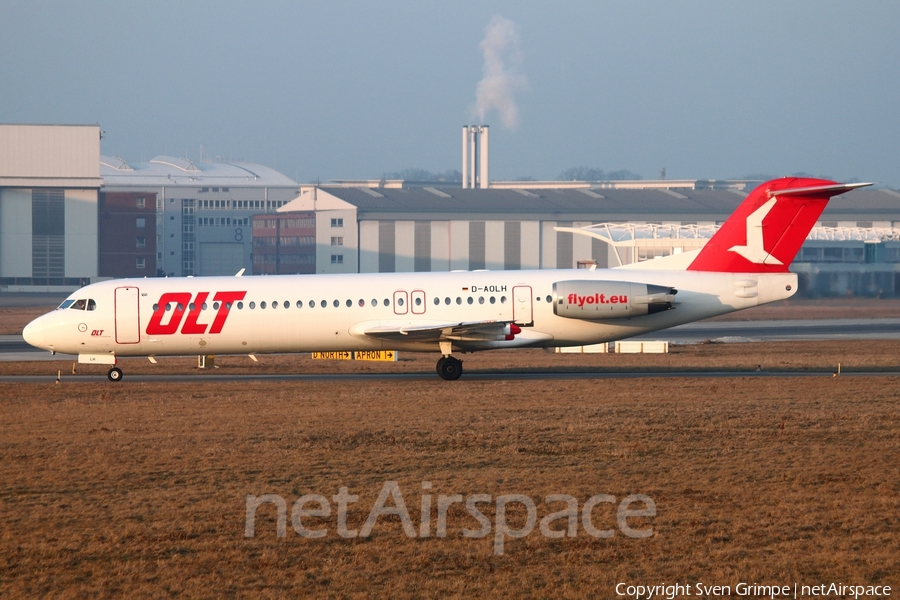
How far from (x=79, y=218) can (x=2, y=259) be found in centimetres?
881

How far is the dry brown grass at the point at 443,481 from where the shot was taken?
10.1 m

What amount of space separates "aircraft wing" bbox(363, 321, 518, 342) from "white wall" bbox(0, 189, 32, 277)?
82.7m

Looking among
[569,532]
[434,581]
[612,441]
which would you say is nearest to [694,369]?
[612,441]

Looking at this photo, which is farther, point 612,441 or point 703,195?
point 703,195

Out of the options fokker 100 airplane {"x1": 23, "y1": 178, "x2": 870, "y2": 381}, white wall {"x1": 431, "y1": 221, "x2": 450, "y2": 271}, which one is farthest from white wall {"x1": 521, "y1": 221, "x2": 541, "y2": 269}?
fokker 100 airplane {"x1": 23, "y1": 178, "x2": 870, "y2": 381}

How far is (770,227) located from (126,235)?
9746cm

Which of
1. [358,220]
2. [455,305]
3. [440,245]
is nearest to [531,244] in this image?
[440,245]

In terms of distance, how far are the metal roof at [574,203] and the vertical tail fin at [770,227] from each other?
70.1 m

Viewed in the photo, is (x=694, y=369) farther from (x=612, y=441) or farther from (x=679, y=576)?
(x=679, y=576)

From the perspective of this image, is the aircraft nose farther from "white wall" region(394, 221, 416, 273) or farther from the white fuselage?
"white wall" region(394, 221, 416, 273)

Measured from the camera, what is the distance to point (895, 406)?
21578 mm

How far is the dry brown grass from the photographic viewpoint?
1012cm
